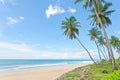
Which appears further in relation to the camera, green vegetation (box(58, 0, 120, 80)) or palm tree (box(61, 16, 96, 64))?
palm tree (box(61, 16, 96, 64))

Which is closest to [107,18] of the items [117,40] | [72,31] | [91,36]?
[72,31]

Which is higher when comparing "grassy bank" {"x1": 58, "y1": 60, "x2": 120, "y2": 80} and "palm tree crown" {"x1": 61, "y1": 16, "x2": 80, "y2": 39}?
"palm tree crown" {"x1": 61, "y1": 16, "x2": 80, "y2": 39}

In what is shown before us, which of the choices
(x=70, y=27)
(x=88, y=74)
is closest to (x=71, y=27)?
(x=70, y=27)

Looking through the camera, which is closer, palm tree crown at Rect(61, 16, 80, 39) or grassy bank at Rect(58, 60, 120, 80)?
grassy bank at Rect(58, 60, 120, 80)

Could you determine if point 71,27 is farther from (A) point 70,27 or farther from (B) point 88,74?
(B) point 88,74

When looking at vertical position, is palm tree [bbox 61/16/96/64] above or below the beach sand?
above

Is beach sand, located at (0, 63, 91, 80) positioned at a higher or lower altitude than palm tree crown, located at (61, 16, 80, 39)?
lower

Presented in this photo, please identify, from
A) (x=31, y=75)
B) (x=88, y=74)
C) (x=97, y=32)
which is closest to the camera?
(x=88, y=74)

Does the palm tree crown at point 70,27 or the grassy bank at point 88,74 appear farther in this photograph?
the palm tree crown at point 70,27

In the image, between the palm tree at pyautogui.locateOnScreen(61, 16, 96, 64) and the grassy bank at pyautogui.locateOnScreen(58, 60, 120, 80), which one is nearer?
the grassy bank at pyautogui.locateOnScreen(58, 60, 120, 80)

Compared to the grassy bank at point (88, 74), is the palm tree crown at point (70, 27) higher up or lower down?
higher up

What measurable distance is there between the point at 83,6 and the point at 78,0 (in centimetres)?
201

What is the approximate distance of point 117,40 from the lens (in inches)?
2287

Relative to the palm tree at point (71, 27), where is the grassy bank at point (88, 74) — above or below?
below
